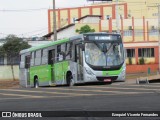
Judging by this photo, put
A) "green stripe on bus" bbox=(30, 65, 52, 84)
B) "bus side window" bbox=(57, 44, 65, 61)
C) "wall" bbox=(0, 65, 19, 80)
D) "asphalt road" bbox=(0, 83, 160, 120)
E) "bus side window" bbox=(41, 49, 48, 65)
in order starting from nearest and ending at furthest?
"asphalt road" bbox=(0, 83, 160, 120) → "bus side window" bbox=(57, 44, 65, 61) → "green stripe on bus" bbox=(30, 65, 52, 84) → "bus side window" bbox=(41, 49, 48, 65) → "wall" bbox=(0, 65, 19, 80)

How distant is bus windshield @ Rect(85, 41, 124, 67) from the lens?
23422 mm

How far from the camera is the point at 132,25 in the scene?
86.1m

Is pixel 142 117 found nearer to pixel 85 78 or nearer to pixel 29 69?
pixel 85 78

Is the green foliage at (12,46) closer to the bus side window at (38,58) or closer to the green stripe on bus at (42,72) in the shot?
the green stripe on bus at (42,72)

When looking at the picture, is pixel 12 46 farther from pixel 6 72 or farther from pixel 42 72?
pixel 42 72

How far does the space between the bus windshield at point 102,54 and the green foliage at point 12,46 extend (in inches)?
1338

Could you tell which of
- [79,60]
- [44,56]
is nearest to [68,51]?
Result: [79,60]

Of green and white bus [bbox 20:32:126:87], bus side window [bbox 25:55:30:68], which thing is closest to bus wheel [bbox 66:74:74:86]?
green and white bus [bbox 20:32:126:87]

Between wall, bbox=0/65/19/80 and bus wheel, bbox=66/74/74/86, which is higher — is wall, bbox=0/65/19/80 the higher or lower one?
the lower one

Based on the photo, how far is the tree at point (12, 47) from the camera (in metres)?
56.4

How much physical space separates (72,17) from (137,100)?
333 ft

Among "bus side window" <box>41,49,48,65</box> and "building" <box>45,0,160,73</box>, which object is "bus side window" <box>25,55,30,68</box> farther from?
"building" <box>45,0,160,73</box>

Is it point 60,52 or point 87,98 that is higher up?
point 60,52

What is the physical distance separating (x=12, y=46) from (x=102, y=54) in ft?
115
